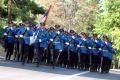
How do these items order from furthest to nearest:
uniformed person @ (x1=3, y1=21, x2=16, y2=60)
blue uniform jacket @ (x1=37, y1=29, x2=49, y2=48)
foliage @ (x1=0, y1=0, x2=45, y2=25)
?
foliage @ (x1=0, y1=0, x2=45, y2=25), uniformed person @ (x1=3, y1=21, x2=16, y2=60), blue uniform jacket @ (x1=37, y1=29, x2=49, y2=48)

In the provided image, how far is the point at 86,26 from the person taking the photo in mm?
68188

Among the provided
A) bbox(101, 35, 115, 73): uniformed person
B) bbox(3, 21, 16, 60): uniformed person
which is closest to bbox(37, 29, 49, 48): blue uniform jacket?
bbox(3, 21, 16, 60): uniformed person

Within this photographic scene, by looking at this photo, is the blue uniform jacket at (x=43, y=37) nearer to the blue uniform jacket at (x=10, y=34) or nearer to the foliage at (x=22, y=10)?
the blue uniform jacket at (x=10, y=34)

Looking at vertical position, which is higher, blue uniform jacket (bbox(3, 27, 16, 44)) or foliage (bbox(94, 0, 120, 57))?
foliage (bbox(94, 0, 120, 57))

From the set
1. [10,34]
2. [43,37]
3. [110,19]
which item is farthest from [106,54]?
[110,19]

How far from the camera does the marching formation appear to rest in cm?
2022

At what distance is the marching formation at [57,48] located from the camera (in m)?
20.2

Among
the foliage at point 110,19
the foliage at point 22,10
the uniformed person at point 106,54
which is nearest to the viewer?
the uniformed person at point 106,54

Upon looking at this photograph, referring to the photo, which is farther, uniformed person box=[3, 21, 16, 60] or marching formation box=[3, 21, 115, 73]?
uniformed person box=[3, 21, 16, 60]

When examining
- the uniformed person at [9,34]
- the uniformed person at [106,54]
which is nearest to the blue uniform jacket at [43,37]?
the uniformed person at [9,34]

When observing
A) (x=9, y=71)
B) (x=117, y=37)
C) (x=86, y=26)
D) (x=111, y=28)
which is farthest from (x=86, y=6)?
(x=9, y=71)

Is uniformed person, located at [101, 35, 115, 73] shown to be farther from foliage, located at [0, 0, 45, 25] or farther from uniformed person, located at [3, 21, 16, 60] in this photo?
foliage, located at [0, 0, 45, 25]

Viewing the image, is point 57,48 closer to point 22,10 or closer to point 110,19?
point 22,10

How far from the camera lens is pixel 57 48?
20297 millimetres
